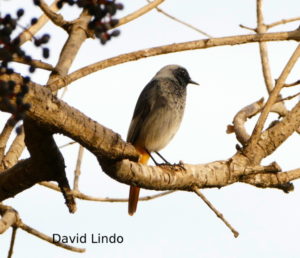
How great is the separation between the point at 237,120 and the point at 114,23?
302cm

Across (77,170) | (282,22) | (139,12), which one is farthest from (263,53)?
(77,170)

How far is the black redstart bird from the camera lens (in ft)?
20.8

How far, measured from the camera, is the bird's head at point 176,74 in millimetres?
7052

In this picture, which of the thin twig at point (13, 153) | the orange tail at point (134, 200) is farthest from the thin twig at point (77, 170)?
the orange tail at point (134, 200)

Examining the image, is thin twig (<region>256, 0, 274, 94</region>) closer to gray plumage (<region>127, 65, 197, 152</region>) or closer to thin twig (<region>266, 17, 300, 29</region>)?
thin twig (<region>266, 17, 300, 29</region>)

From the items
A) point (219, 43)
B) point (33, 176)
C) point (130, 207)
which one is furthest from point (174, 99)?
point (33, 176)

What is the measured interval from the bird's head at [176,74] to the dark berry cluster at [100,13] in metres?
4.69

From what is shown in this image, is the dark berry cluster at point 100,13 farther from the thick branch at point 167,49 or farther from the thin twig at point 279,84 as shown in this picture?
the thin twig at point 279,84

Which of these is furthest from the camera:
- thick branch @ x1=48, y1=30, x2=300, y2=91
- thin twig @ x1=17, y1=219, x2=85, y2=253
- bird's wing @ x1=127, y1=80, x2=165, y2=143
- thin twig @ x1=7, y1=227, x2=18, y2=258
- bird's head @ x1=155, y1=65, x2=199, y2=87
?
bird's head @ x1=155, y1=65, x2=199, y2=87

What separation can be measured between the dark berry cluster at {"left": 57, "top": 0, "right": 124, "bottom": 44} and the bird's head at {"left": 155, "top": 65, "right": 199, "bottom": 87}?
4692 mm

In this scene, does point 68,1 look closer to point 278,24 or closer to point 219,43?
point 219,43

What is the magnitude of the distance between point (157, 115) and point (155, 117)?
3 centimetres

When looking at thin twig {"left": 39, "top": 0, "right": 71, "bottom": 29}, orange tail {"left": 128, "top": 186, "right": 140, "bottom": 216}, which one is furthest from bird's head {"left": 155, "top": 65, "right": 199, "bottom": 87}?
thin twig {"left": 39, "top": 0, "right": 71, "bottom": 29}

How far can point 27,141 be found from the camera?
9.98 feet
